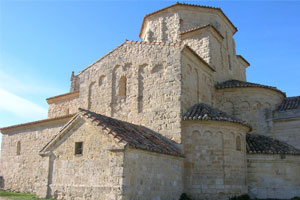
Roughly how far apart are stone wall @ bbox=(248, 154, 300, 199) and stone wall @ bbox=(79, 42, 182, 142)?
4171 millimetres

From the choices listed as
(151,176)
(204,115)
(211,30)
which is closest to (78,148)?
(151,176)

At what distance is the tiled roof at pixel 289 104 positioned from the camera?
15.7 metres

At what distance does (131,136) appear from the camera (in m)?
10.5

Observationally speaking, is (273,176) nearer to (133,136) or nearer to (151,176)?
(151,176)

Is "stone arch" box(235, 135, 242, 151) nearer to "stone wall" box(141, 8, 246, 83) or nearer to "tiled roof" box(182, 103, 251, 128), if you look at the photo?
"tiled roof" box(182, 103, 251, 128)

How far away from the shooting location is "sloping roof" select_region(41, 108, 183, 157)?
32.1ft

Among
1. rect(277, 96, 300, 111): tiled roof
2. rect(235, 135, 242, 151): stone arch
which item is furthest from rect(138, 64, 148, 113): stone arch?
rect(277, 96, 300, 111): tiled roof

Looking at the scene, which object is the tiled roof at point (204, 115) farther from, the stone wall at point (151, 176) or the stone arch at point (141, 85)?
the stone arch at point (141, 85)

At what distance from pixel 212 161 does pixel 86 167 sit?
524 cm

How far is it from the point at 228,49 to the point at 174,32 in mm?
4007

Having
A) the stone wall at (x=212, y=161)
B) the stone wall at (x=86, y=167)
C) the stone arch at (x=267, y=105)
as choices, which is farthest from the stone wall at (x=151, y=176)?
the stone arch at (x=267, y=105)

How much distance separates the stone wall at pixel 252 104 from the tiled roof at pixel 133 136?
5482 mm

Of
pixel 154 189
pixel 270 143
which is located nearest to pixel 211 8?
pixel 270 143

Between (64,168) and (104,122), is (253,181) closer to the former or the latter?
(104,122)
